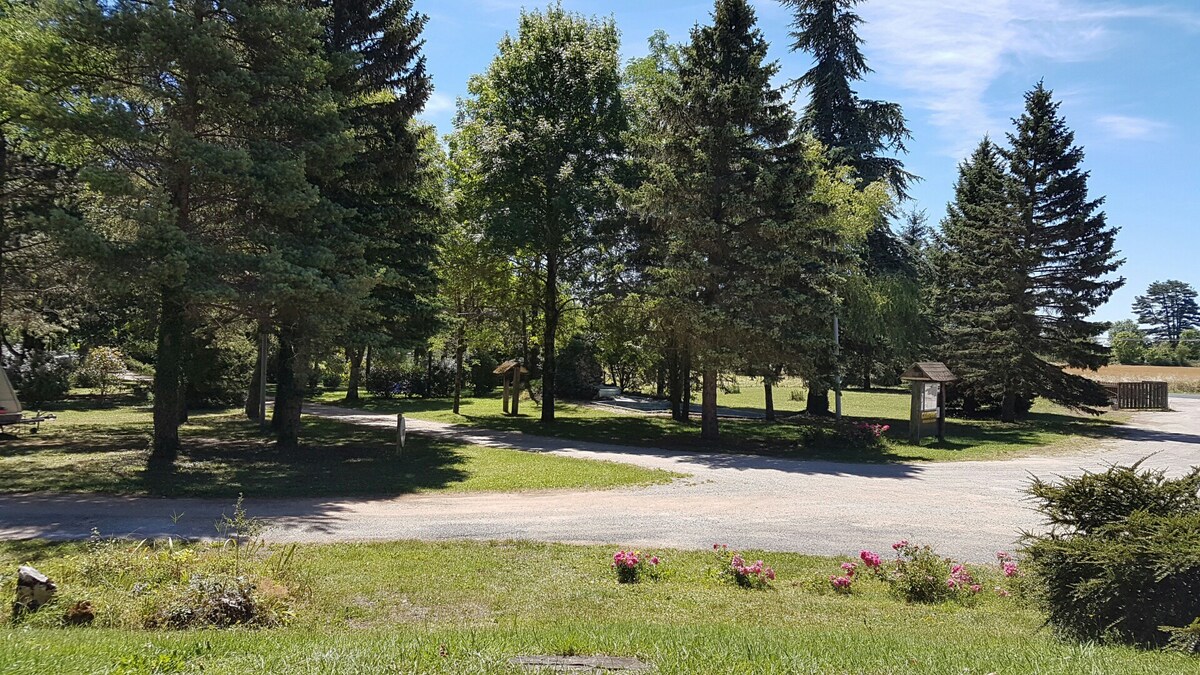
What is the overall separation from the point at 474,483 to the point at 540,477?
136 cm

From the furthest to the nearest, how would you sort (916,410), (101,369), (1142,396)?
(1142,396) < (101,369) < (916,410)

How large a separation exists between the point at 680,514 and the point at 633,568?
3.76 meters

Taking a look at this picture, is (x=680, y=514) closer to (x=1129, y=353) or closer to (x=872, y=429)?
(x=872, y=429)

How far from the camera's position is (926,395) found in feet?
68.9

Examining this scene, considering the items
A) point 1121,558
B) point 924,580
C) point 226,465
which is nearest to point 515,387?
point 226,465

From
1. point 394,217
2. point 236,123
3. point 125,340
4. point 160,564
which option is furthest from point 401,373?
point 160,564

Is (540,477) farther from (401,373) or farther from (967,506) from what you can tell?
(401,373)

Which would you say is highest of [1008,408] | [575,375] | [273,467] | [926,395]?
[926,395]

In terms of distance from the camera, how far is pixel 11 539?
9.00 m

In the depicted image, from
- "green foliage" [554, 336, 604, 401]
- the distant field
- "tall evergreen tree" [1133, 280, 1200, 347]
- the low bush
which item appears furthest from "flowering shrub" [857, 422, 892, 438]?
"tall evergreen tree" [1133, 280, 1200, 347]

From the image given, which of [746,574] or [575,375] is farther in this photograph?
[575,375]

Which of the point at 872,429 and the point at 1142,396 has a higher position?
the point at 1142,396

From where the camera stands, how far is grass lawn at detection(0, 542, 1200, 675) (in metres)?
4.27

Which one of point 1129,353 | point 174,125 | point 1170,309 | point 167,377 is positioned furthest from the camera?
point 1170,309
